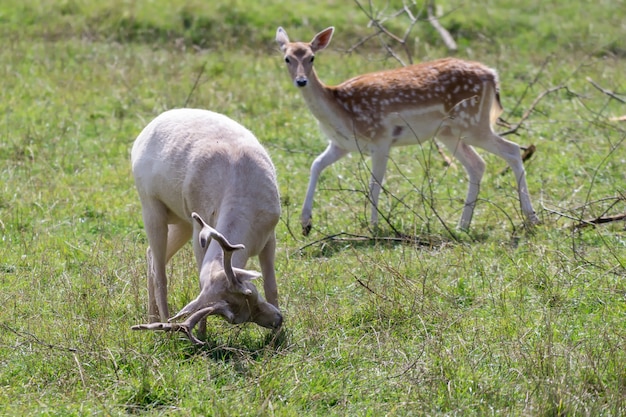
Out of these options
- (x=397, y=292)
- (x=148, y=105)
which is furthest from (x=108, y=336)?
(x=148, y=105)

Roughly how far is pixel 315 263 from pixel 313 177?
160cm

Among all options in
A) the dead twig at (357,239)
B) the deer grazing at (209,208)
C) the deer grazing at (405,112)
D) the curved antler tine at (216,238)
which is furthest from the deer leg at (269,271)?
the deer grazing at (405,112)

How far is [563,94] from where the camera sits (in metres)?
12.5

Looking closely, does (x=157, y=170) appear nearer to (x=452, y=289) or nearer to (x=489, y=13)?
(x=452, y=289)

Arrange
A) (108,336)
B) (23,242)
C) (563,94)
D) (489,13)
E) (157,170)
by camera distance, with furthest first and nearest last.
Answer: (489,13), (563,94), (23,242), (157,170), (108,336)

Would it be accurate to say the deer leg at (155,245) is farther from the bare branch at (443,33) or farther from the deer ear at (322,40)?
the bare branch at (443,33)

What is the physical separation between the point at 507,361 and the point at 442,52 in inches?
380

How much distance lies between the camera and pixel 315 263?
24.1 feet

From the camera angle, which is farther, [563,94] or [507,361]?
[563,94]

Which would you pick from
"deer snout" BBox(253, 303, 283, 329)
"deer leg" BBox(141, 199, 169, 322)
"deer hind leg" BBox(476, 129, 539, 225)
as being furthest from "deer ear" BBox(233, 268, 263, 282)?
"deer hind leg" BBox(476, 129, 539, 225)

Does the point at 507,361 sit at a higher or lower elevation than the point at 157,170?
lower

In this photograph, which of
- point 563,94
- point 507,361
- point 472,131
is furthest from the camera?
point 563,94

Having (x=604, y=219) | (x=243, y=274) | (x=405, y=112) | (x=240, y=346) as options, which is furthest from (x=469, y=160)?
(x=243, y=274)

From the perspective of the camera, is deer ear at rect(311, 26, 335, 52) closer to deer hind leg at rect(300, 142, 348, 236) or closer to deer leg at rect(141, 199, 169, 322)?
deer hind leg at rect(300, 142, 348, 236)
